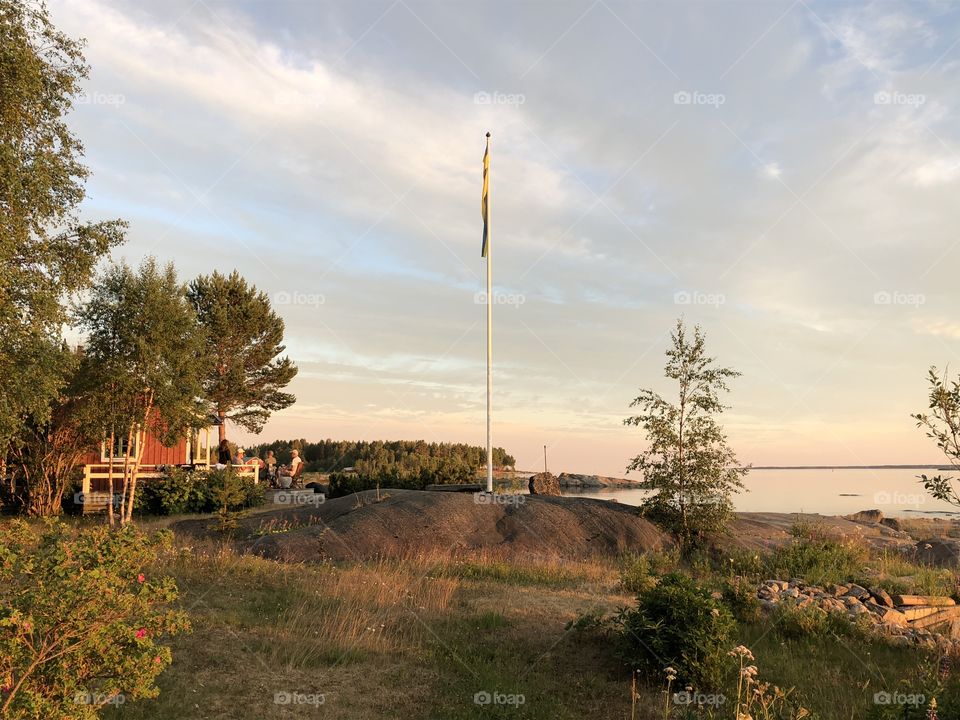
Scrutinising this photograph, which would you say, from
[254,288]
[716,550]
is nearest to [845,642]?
[716,550]

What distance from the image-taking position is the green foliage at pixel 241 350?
42.6m

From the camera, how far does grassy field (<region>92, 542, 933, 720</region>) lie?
7.53m

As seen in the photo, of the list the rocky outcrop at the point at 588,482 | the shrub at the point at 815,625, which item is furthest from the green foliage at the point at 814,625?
the rocky outcrop at the point at 588,482

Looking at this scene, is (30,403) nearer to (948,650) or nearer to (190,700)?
(190,700)

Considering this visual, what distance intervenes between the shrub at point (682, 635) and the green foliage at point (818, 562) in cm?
703

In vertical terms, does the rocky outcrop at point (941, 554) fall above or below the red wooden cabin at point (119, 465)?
below

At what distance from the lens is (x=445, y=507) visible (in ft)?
62.2

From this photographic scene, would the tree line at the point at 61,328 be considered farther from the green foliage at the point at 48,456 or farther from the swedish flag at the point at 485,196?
the swedish flag at the point at 485,196

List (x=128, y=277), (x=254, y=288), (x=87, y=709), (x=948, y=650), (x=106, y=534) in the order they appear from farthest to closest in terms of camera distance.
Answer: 1. (x=254, y=288)
2. (x=128, y=277)
3. (x=948, y=650)
4. (x=106, y=534)
5. (x=87, y=709)

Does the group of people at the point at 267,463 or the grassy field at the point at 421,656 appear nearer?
the grassy field at the point at 421,656

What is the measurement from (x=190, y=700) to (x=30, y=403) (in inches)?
515

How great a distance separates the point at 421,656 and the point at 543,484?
60.7 ft

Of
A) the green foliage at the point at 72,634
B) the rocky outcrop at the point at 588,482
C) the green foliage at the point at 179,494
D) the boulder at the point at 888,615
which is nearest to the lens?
the green foliage at the point at 72,634

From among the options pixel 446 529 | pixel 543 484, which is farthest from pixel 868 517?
pixel 446 529
